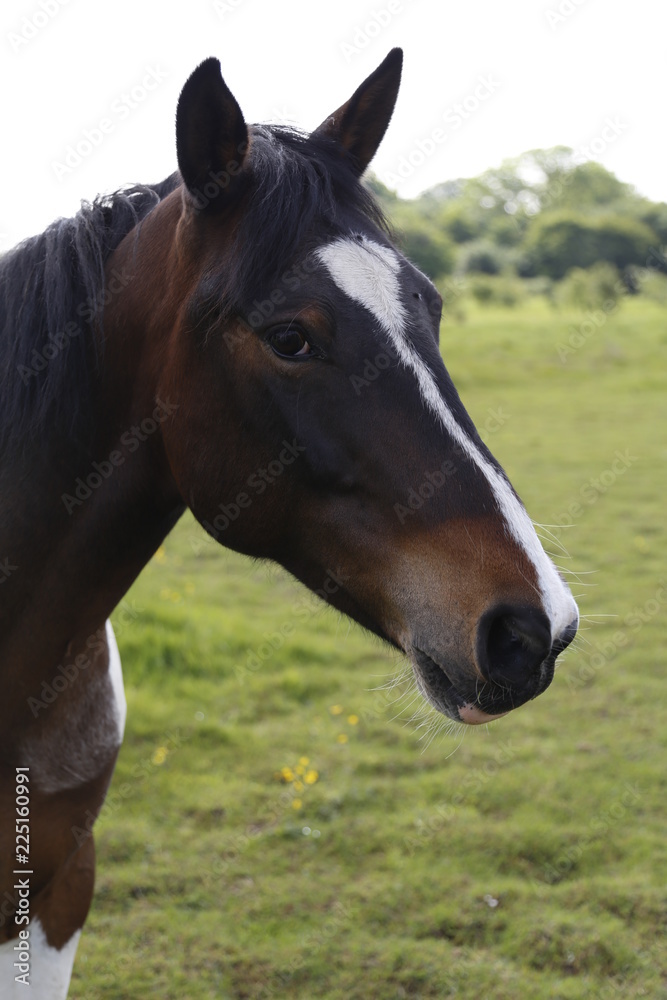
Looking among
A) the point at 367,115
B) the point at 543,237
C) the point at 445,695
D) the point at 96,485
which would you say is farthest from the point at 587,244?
the point at 445,695

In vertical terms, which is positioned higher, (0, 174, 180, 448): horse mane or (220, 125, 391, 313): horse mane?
(220, 125, 391, 313): horse mane

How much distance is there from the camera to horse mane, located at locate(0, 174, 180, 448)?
76.2 inches

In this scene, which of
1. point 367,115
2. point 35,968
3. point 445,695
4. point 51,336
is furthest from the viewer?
point 35,968

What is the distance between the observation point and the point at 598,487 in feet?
34.4

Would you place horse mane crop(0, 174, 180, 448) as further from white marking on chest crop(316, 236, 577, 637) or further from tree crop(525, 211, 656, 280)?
tree crop(525, 211, 656, 280)

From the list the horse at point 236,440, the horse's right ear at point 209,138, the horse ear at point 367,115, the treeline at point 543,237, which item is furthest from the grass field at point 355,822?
the treeline at point 543,237

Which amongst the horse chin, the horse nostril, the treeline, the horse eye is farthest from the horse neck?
the treeline

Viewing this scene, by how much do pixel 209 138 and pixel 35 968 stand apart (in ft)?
7.50

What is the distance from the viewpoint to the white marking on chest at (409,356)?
151 centimetres

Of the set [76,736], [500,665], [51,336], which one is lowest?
[76,736]

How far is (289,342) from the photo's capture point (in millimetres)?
1681

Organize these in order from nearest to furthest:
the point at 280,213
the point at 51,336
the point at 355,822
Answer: the point at 280,213 < the point at 51,336 < the point at 355,822

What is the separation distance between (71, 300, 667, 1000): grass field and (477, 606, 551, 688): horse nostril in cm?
46

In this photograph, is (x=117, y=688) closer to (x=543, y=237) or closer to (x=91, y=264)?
(x=91, y=264)
